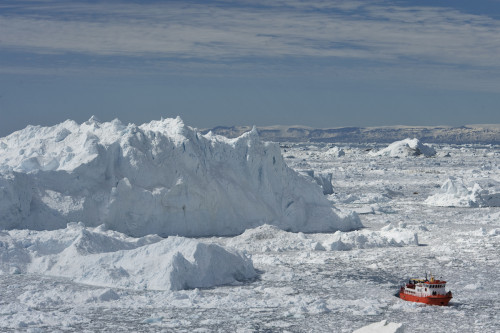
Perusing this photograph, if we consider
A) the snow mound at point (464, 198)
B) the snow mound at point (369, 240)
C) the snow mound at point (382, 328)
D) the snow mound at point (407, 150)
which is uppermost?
the snow mound at point (382, 328)

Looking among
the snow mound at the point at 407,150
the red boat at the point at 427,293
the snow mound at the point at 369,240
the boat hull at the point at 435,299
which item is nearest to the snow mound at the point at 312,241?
the snow mound at the point at 369,240

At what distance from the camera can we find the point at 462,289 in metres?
13.5

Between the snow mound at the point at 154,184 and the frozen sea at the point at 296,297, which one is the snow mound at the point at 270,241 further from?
the snow mound at the point at 154,184

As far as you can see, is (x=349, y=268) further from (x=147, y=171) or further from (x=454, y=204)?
(x=454, y=204)

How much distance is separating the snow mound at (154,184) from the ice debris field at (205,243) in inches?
1.5

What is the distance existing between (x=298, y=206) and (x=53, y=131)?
7922 millimetres

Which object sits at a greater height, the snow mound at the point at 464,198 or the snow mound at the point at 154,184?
the snow mound at the point at 154,184

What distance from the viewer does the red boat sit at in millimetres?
12445

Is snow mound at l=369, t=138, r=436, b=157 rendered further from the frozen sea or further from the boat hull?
the boat hull

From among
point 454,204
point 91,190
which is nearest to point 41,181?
point 91,190

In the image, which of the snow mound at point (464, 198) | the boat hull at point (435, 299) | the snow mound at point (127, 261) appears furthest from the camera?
the snow mound at point (464, 198)

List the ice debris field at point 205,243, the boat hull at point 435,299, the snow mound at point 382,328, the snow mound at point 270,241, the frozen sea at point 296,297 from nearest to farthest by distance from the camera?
the snow mound at point 382,328 < the frozen sea at point 296,297 < the ice debris field at point 205,243 < the boat hull at point 435,299 < the snow mound at point 270,241

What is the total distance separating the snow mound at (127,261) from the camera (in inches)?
527

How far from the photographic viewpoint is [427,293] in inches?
492
